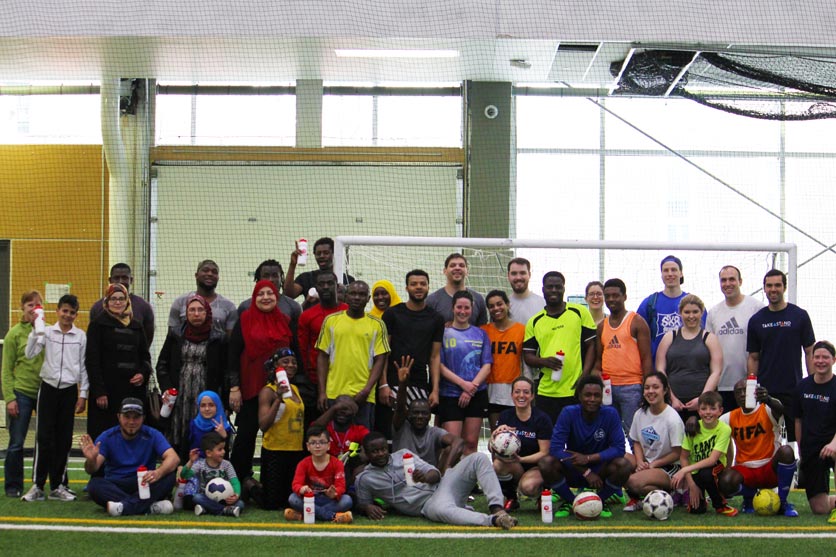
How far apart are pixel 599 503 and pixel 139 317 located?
3993 millimetres

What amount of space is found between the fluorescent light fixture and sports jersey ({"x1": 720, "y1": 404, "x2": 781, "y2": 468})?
233 inches

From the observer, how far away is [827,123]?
17.9 m

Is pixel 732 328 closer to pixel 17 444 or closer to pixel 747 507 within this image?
pixel 747 507

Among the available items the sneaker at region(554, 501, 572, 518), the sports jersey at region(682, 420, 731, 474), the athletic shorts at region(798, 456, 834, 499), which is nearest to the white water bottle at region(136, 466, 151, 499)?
the sneaker at region(554, 501, 572, 518)

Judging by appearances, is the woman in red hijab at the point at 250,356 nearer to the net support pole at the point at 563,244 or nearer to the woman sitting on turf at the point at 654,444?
the net support pole at the point at 563,244

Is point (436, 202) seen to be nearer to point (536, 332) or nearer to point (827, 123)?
point (536, 332)

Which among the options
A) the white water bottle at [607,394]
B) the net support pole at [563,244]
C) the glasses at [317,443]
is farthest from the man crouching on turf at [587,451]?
the net support pole at [563,244]

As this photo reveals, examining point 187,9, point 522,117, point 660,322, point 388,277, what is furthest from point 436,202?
A: point 660,322

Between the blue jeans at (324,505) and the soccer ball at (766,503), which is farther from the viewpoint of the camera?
the soccer ball at (766,503)

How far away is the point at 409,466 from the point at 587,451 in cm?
142

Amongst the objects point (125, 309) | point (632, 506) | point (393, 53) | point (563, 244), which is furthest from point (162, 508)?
point (393, 53)

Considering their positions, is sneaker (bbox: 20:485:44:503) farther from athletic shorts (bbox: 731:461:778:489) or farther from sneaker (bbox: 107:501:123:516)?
athletic shorts (bbox: 731:461:778:489)

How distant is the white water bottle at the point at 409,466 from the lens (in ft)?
22.4

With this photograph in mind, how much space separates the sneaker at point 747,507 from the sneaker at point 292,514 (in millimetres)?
3308
